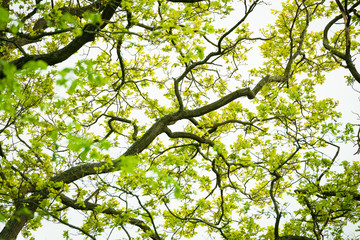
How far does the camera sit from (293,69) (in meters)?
8.24

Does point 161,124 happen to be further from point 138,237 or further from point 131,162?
point 131,162

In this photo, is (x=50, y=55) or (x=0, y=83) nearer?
(x=0, y=83)

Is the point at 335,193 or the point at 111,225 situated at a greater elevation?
the point at 335,193

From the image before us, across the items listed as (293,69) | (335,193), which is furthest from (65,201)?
(293,69)

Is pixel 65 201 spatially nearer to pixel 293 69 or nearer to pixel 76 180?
pixel 76 180

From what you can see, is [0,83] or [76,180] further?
[76,180]

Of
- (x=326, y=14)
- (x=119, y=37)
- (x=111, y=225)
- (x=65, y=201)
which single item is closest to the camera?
(x=119, y=37)

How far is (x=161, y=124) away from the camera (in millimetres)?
6039

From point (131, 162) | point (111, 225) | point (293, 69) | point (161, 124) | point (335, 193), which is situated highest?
point (293, 69)

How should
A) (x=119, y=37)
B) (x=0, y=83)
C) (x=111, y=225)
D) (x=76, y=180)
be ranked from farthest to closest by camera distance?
(x=76, y=180)
(x=111, y=225)
(x=119, y=37)
(x=0, y=83)

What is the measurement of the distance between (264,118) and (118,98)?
12.0ft

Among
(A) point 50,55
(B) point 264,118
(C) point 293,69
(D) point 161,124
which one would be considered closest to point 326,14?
(C) point 293,69

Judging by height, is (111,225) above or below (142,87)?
below

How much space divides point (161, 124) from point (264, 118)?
2081mm
